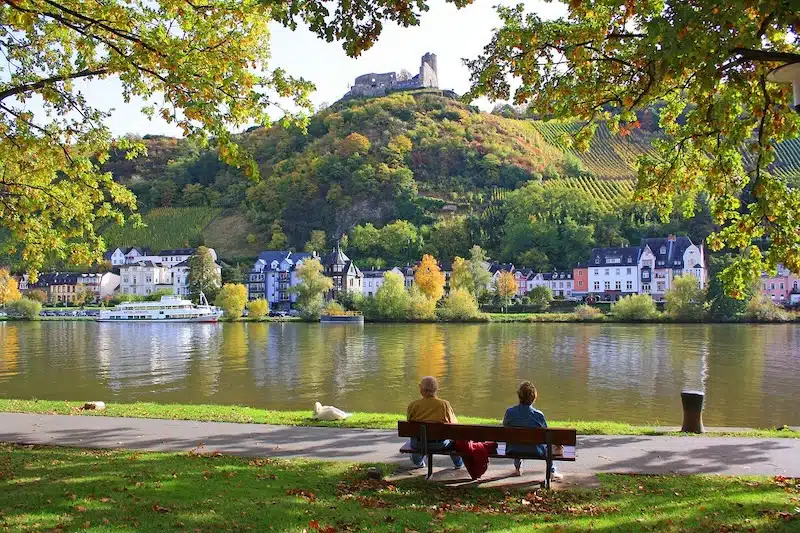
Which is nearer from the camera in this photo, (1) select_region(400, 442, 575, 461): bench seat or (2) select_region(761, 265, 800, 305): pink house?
(1) select_region(400, 442, 575, 461): bench seat

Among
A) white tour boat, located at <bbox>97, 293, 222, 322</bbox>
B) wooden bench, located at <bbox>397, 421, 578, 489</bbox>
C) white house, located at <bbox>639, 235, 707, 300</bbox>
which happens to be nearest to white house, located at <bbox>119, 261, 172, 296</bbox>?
white tour boat, located at <bbox>97, 293, 222, 322</bbox>

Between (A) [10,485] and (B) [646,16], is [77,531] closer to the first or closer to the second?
(A) [10,485]

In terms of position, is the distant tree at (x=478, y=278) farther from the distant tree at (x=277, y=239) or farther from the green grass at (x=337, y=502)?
the green grass at (x=337, y=502)

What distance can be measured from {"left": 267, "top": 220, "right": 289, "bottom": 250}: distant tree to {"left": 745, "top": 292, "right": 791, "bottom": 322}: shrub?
278 feet

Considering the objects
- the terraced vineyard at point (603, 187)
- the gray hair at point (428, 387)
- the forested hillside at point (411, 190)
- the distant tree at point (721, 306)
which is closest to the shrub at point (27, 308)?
the forested hillside at point (411, 190)

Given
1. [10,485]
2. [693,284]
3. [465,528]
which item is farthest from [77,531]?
[693,284]

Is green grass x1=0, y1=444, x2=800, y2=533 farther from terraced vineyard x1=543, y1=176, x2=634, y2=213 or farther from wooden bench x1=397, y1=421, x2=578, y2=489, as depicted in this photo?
terraced vineyard x1=543, y1=176, x2=634, y2=213

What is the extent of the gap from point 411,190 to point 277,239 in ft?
89.2

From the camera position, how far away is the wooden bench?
7.41 metres

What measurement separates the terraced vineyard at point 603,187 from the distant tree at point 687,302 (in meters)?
42.9

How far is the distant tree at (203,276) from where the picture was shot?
350ft

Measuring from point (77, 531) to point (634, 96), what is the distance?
904 cm

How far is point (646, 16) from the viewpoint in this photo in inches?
391

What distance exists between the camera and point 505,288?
298ft
